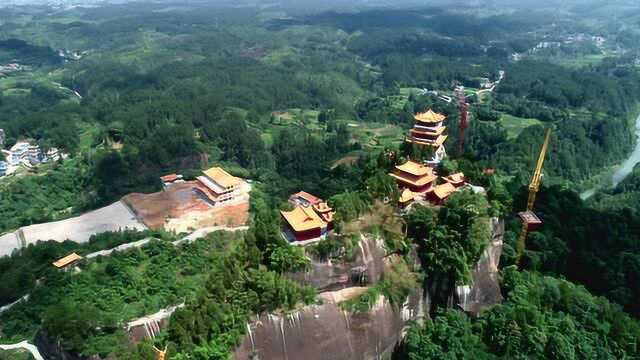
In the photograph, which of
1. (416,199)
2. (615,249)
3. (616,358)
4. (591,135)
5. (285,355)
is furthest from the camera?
(591,135)

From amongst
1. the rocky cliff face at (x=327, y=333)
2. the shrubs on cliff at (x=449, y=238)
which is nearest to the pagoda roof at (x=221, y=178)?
the shrubs on cliff at (x=449, y=238)

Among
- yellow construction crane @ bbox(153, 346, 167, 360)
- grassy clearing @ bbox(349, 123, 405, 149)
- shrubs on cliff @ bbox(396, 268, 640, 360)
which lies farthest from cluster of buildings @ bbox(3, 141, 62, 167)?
shrubs on cliff @ bbox(396, 268, 640, 360)

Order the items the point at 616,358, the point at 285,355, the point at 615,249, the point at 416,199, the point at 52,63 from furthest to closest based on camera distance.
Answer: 1. the point at 52,63
2. the point at 615,249
3. the point at 416,199
4. the point at 616,358
5. the point at 285,355

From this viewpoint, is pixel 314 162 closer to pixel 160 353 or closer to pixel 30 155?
pixel 30 155

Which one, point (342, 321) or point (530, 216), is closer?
point (342, 321)

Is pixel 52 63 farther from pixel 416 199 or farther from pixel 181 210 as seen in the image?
pixel 416 199

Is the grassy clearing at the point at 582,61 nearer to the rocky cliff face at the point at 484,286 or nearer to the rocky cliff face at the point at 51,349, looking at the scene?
the rocky cliff face at the point at 484,286

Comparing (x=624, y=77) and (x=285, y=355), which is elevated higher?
(x=285, y=355)

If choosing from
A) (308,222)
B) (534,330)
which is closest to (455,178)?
(534,330)

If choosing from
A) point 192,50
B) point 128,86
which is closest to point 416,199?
point 128,86
